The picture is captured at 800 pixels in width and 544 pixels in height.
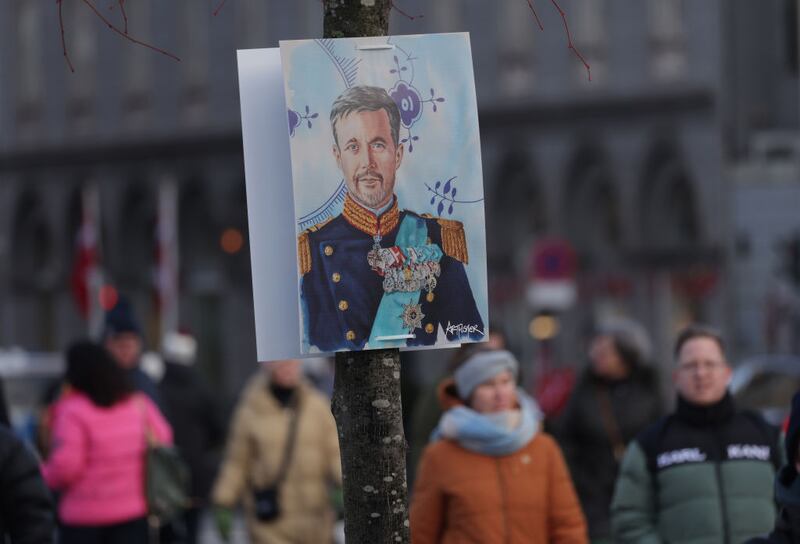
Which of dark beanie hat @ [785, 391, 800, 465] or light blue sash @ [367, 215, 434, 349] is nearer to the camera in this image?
dark beanie hat @ [785, 391, 800, 465]

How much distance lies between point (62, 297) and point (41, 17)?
6985 mm

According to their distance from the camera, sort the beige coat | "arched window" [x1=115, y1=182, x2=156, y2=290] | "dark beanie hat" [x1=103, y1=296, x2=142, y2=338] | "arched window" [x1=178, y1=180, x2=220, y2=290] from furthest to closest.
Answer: "arched window" [x1=115, y1=182, x2=156, y2=290], "arched window" [x1=178, y1=180, x2=220, y2=290], "dark beanie hat" [x1=103, y1=296, x2=142, y2=338], the beige coat

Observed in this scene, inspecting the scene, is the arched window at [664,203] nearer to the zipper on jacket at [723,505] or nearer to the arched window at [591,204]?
the arched window at [591,204]

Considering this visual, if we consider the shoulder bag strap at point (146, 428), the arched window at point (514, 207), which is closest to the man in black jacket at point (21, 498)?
the shoulder bag strap at point (146, 428)

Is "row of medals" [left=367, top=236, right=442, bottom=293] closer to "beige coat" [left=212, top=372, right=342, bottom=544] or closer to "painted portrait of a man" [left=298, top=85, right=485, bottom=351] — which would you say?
"painted portrait of a man" [left=298, top=85, right=485, bottom=351]

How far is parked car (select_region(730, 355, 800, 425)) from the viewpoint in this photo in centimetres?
1941

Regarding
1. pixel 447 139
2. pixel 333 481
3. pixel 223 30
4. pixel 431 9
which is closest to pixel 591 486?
pixel 333 481

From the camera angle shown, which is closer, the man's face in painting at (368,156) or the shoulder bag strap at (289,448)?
the man's face in painting at (368,156)

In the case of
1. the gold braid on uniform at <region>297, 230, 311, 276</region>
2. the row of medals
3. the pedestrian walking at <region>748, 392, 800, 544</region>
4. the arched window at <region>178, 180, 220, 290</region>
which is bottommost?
the pedestrian walking at <region>748, 392, 800, 544</region>

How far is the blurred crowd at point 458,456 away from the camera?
24.2 feet

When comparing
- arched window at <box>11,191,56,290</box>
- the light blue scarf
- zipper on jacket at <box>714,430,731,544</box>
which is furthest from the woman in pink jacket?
arched window at <box>11,191,56,290</box>

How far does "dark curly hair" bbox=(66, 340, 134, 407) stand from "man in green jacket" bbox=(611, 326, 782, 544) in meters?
3.31

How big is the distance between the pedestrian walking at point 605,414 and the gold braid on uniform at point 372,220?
5714 millimetres

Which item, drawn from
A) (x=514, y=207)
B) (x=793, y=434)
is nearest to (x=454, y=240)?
(x=793, y=434)
